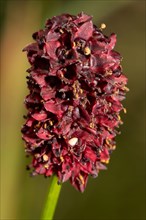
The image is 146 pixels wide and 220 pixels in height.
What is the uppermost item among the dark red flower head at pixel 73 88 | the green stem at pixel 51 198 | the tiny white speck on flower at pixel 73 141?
the dark red flower head at pixel 73 88

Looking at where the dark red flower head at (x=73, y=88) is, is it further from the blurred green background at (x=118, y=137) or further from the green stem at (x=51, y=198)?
the blurred green background at (x=118, y=137)

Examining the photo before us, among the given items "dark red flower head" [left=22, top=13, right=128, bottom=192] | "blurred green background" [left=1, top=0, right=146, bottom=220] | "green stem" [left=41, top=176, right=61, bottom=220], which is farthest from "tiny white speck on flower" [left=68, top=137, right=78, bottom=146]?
"blurred green background" [left=1, top=0, right=146, bottom=220]

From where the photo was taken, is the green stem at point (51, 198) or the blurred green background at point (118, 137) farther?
the blurred green background at point (118, 137)

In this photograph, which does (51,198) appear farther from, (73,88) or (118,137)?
(118,137)

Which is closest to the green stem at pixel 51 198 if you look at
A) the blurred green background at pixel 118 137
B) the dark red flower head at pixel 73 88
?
the dark red flower head at pixel 73 88

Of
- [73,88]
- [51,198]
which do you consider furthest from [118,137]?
[73,88]
